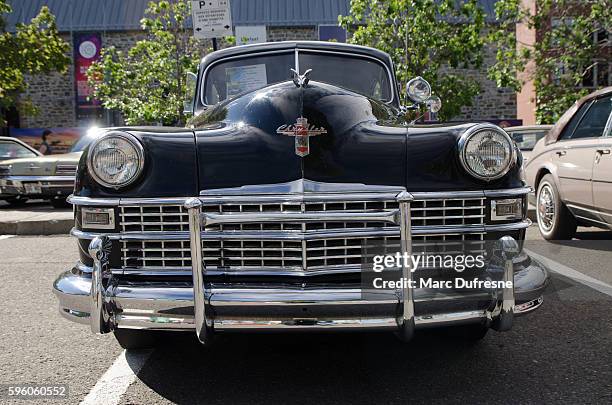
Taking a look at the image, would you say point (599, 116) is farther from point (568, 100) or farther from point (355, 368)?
point (568, 100)

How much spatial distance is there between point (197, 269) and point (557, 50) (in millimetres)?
12973

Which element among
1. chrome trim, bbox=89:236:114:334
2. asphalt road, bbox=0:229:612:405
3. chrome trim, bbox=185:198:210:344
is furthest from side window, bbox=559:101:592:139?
→ chrome trim, bbox=89:236:114:334

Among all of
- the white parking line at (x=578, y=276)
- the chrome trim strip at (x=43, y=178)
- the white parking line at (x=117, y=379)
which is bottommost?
the white parking line at (x=117, y=379)

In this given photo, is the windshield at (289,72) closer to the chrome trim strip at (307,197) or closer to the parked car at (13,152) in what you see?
the chrome trim strip at (307,197)

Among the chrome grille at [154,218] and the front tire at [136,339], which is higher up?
the chrome grille at [154,218]

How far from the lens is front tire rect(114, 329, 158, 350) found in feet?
10.5

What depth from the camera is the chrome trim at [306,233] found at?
2635 millimetres

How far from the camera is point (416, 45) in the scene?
14.6 meters

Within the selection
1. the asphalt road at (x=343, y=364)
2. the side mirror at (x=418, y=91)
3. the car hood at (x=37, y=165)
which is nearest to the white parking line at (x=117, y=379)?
the asphalt road at (x=343, y=364)

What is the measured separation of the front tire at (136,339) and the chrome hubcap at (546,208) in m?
4.59

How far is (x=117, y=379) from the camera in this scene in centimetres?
292

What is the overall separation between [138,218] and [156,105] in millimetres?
10175

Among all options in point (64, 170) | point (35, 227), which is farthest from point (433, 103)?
point (64, 170)

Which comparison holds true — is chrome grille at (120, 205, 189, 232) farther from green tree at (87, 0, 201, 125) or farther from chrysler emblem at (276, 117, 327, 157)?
green tree at (87, 0, 201, 125)
